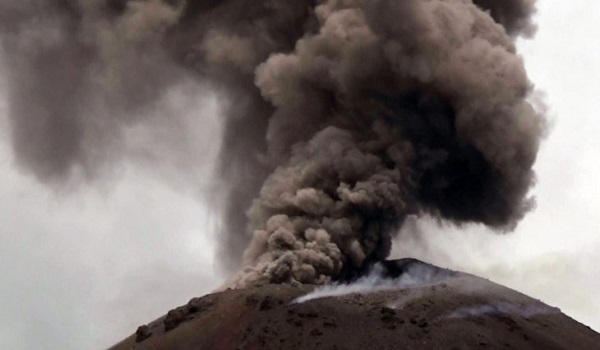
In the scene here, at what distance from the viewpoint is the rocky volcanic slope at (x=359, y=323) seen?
29.3m

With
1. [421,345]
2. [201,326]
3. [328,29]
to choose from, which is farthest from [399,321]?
[328,29]

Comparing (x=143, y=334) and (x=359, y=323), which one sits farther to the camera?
(x=143, y=334)

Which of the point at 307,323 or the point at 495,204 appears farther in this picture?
the point at 495,204

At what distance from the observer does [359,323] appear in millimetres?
30234

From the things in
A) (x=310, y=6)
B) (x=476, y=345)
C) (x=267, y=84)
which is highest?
(x=310, y=6)

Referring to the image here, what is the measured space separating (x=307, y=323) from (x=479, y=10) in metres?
21.4

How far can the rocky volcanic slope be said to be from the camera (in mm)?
29266

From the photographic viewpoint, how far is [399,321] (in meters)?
30.3

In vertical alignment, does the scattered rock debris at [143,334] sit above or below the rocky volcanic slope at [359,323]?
above

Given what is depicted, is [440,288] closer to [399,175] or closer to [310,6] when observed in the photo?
[399,175]

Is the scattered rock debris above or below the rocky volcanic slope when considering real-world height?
above

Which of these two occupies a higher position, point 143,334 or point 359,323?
point 143,334

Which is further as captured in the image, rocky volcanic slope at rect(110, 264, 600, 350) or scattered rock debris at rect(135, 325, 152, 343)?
scattered rock debris at rect(135, 325, 152, 343)

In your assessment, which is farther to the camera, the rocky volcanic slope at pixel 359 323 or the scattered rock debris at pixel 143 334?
the scattered rock debris at pixel 143 334
